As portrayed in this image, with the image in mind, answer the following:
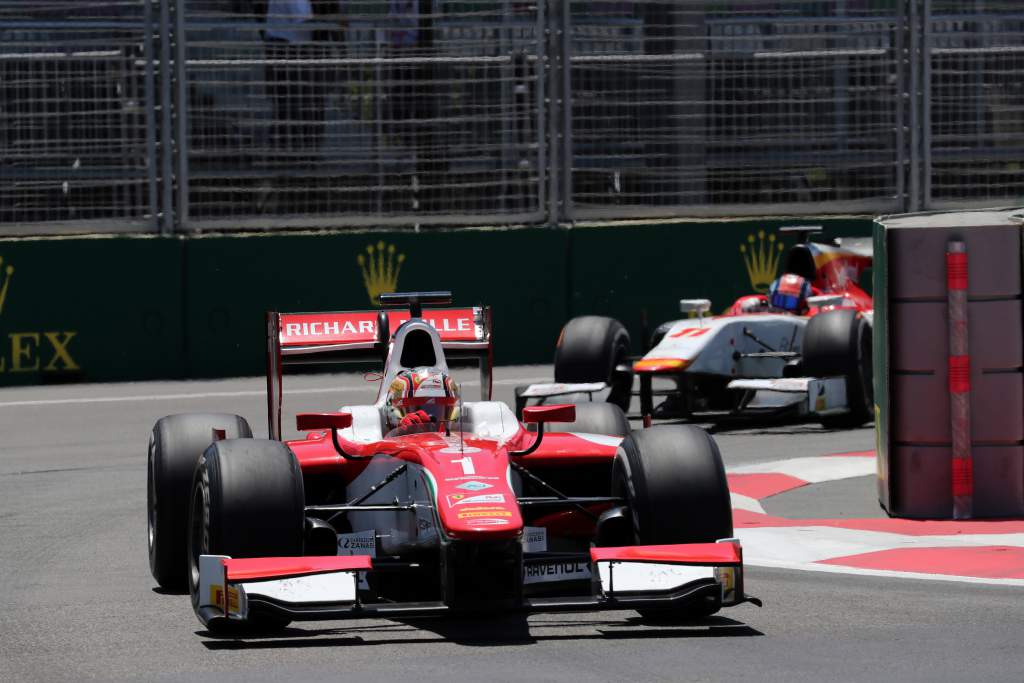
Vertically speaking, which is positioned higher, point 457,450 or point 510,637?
point 457,450

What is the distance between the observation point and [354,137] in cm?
1894

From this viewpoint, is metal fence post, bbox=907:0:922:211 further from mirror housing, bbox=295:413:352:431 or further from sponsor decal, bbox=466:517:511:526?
sponsor decal, bbox=466:517:511:526

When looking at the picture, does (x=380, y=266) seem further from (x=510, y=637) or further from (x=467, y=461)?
(x=510, y=637)

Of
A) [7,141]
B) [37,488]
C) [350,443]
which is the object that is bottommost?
[37,488]

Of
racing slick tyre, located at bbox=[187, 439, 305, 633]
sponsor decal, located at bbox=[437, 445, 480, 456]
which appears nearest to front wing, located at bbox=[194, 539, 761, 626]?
racing slick tyre, located at bbox=[187, 439, 305, 633]

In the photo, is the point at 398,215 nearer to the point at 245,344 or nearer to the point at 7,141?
the point at 245,344

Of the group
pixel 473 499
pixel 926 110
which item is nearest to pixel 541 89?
pixel 926 110

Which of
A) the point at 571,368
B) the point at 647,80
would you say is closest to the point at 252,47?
the point at 647,80

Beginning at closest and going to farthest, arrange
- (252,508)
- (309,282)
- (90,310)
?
(252,508), (90,310), (309,282)

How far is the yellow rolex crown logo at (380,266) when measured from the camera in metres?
19.0

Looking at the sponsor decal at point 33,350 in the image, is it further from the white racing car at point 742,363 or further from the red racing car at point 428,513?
the red racing car at point 428,513

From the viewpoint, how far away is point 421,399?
28.1 ft

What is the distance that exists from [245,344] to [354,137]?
7.29 ft

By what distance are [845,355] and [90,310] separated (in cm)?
731
